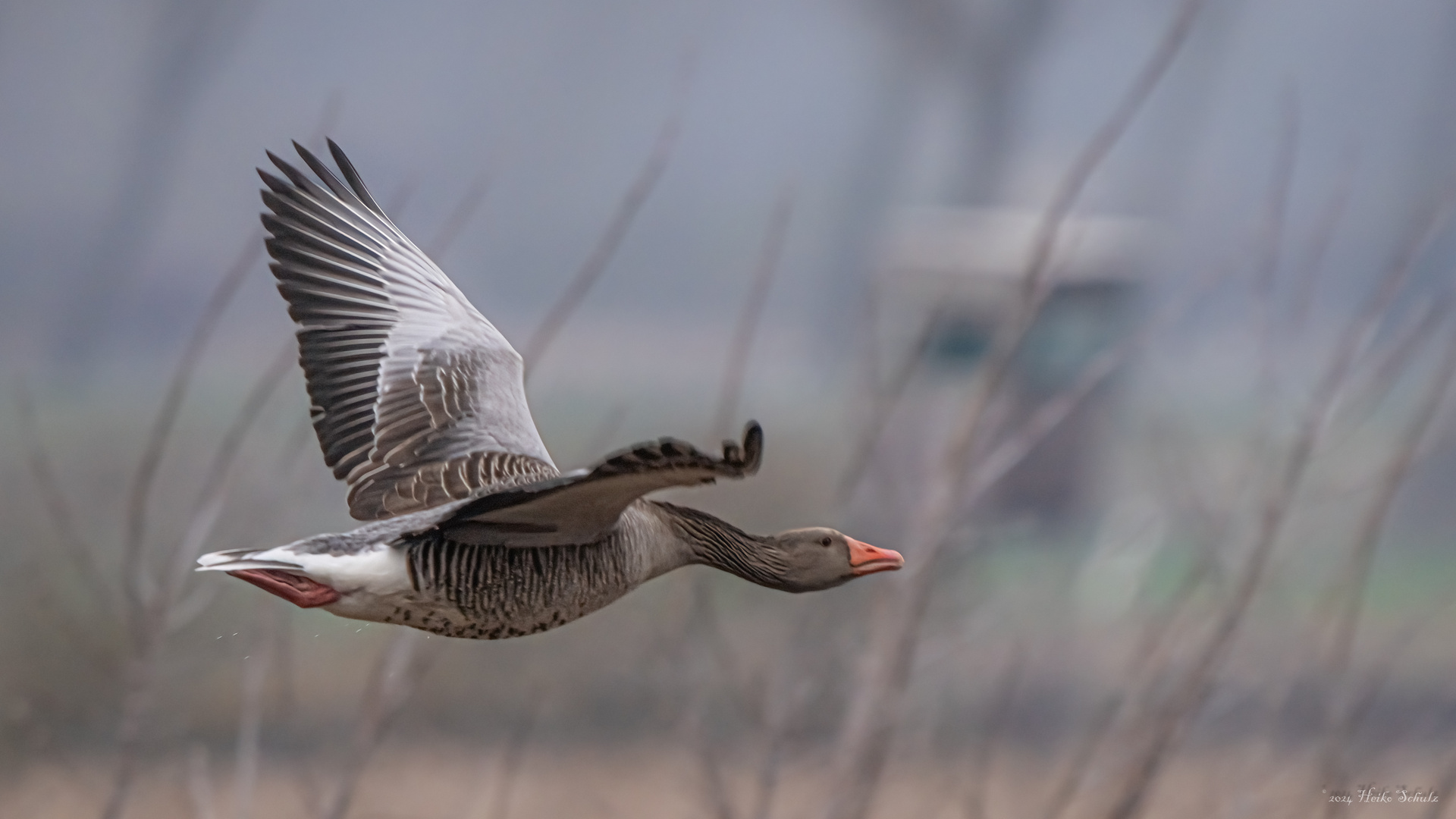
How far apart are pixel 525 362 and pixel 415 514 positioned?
4.18 feet

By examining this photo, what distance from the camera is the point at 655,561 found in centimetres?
261

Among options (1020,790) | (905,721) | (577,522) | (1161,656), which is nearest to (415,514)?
(577,522)

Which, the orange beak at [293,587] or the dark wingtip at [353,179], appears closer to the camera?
the orange beak at [293,587]

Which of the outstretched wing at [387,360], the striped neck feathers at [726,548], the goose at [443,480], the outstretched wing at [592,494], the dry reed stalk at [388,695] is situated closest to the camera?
the outstretched wing at [592,494]

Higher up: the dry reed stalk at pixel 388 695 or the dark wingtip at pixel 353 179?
the dark wingtip at pixel 353 179

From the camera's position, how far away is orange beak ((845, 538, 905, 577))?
281 cm

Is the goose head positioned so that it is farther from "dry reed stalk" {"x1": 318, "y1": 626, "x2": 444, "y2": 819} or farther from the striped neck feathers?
"dry reed stalk" {"x1": 318, "y1": 626, "x2": 444, "y2": 819}

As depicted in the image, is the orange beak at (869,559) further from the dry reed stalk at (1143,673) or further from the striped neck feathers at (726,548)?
the dry reed stalk at (1143,673)

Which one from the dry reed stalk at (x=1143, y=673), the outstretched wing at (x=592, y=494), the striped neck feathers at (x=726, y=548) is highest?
the outstretched wing at (x=592, y=494)

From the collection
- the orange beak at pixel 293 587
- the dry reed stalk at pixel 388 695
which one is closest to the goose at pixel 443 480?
the orange beak at pixel 293 587

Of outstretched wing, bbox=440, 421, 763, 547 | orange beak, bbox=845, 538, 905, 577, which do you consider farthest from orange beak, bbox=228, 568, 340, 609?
orange beak, bbox=845, 538, 905, 577

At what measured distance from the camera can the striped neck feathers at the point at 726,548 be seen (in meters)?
2.73

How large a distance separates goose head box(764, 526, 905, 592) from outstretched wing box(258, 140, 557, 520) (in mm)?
578

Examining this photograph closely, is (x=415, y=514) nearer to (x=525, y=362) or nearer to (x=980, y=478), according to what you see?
(x=525, y=362)
